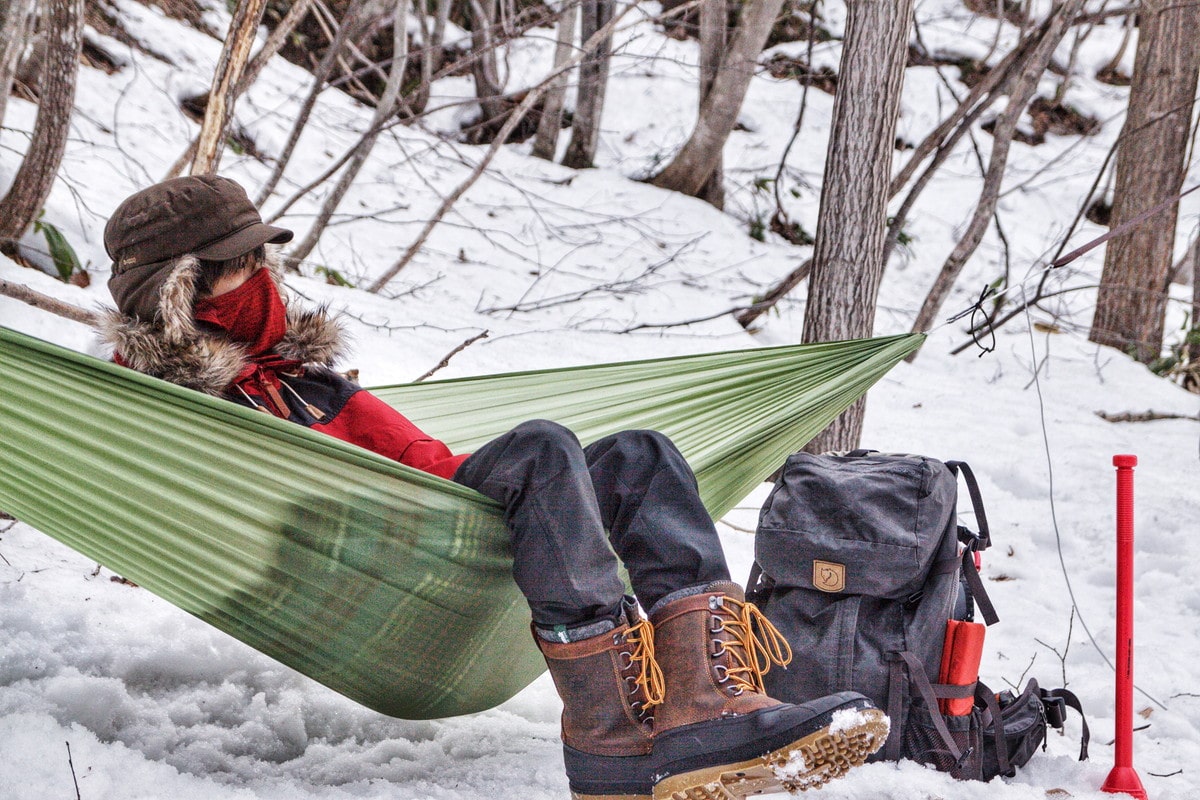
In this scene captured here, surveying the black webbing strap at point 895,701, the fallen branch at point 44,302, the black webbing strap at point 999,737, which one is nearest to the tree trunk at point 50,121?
the fallen branch at point 44,302

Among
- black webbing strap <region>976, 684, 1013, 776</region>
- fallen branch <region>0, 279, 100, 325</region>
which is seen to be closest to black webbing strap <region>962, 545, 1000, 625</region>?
black webbing strap <region>976, 684, 1013, 776</region>

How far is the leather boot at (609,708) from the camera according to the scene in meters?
1.05

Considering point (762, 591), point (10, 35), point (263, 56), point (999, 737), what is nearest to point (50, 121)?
point (10, 35)

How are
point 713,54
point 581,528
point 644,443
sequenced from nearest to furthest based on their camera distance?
1. point 581,528
2. point 644,443
3. point 713,54

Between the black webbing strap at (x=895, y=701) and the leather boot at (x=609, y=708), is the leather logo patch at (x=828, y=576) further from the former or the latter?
the leather boot at (x=609, y=708)

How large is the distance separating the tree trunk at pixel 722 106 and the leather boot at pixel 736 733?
339 cm

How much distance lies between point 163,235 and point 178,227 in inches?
0.8

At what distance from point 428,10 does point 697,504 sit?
229 inches

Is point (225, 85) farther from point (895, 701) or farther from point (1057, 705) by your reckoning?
point (1057, 705)

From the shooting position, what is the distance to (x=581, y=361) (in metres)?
3.15

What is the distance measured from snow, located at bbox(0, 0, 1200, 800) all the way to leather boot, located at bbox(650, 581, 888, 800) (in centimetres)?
26

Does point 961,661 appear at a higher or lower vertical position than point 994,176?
lower

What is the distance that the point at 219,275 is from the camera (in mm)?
1319

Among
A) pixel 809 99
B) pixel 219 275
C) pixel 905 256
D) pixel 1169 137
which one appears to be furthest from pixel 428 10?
pixel 219 275
